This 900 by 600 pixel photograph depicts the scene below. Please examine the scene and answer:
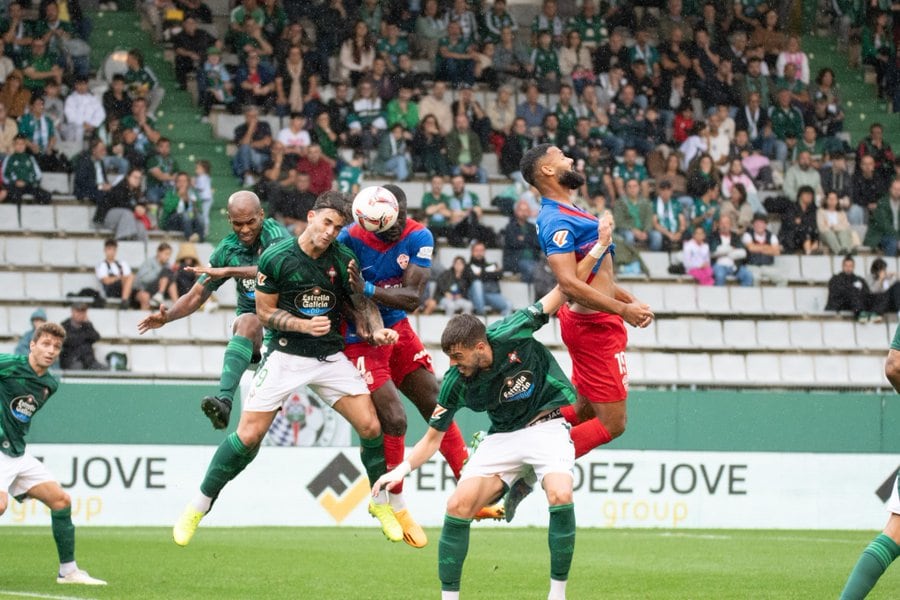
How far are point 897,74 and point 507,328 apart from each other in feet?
66.7

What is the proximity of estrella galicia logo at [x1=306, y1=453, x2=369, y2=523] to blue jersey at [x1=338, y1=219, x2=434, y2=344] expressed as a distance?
7.41m

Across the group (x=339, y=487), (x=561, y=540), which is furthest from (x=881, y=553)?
(x=339, y=487)

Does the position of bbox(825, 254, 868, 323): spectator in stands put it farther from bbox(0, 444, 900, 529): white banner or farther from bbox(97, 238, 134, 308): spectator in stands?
bbox(97, 238, 134, 308): spectator in stands

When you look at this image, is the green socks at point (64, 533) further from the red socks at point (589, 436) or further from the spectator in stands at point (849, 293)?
the spectator in stands at point (849, 293)

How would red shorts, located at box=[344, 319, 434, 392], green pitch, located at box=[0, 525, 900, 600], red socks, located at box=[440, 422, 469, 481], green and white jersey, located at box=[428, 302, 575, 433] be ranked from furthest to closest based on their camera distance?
red socks, located at box=[440, 422, 469, 481] → green pitch, located at box=[0, 525, 900, 600] → red shorts, located at box=[344, 319, 434, 392] → green and white jersey, located at box=[428, 302, 575, 433]

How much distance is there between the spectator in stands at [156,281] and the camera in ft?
65.9

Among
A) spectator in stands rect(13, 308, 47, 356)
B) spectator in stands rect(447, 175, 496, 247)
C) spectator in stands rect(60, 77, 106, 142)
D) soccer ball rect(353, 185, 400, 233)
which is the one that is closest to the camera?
soccer ball rect(353, 185, 400, 233)

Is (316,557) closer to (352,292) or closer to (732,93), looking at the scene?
(352,292)

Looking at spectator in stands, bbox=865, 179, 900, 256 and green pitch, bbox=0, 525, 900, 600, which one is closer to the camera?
green pitch, bbox=0, 525, 900, 600

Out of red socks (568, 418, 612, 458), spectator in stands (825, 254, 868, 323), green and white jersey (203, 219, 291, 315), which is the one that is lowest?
spectator in stands (825, 254, 868, 323)

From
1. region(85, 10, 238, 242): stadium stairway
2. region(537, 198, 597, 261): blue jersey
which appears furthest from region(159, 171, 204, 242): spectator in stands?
region(537, 198, 597, 261): blue jersey

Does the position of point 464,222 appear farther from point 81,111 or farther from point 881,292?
point 881,292

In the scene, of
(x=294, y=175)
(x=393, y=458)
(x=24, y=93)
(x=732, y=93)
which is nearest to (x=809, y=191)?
(x=732, y=93)

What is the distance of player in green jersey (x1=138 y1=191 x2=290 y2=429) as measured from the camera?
1103 centimetres
